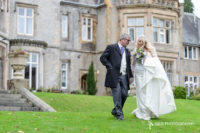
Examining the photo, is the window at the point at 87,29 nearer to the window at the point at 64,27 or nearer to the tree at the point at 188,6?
the window at the point at 64,27

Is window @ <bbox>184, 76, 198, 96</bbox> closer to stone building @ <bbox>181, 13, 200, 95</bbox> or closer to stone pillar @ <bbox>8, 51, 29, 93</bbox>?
stone building @ <bbox>181, 13, 200, 95</bbox>

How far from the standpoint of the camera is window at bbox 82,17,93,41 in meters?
27.5

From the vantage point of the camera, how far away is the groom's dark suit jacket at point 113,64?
8.20m

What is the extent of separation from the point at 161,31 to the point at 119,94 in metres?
20.2

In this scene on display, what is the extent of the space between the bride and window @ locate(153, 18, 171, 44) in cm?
1852

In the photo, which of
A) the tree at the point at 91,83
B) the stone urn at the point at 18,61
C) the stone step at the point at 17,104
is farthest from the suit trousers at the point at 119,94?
the tree at the point at 91,83

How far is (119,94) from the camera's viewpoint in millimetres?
8211

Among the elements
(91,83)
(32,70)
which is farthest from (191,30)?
(32,70)

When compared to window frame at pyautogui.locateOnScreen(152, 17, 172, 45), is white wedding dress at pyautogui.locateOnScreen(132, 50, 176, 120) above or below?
below

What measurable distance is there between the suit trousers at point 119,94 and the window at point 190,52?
79.2ft

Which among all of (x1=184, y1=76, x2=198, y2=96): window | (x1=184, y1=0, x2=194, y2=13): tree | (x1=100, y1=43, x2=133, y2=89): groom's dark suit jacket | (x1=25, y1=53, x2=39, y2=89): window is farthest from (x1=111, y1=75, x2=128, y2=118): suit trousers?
(x1=184, y1=0, x2=194, y2=13): tree

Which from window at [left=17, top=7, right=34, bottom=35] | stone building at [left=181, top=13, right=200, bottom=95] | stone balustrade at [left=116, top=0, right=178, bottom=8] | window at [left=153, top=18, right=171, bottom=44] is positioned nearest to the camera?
window at [left=17, top=7, right=34, bottom=35]

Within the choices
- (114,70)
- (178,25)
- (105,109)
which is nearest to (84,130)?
(114,70)

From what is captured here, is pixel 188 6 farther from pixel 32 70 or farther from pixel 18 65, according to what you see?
pixel 18 65
